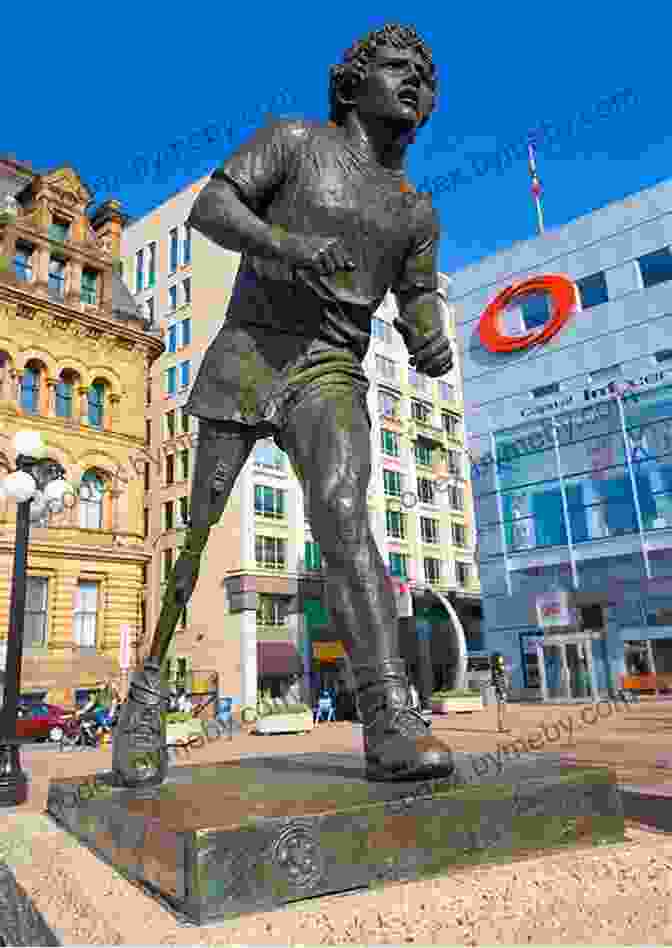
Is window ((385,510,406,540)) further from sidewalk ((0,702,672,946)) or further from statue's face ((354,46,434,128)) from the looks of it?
sidewalk ((0,702,672,946))

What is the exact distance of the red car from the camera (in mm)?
22266

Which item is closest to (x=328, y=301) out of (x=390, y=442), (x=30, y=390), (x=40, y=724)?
(x=40, y=724)

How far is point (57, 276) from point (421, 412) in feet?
74.6

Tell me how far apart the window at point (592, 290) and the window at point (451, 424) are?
15587 millimetres

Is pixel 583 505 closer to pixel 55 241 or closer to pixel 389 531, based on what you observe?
pixel 389 531

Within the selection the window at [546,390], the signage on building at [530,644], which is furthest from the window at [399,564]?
the window at [546,390]

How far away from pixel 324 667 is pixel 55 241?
22.2m

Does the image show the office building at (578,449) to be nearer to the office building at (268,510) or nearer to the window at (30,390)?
the office building at (268,510)

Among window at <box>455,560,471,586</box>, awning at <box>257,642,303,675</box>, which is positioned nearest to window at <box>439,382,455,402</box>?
window at <box>455,560,471,586</box>

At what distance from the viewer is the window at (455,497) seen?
46.2 metres

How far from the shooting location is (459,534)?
46.2 meters

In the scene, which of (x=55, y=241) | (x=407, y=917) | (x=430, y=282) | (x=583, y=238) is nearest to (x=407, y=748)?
(x=407, y=917)

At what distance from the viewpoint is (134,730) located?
299 centimetres

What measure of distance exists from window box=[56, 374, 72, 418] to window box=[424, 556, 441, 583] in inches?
859
